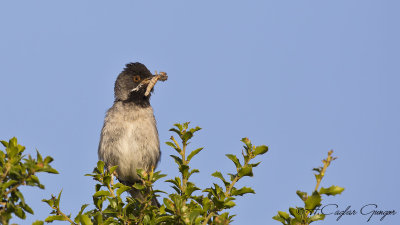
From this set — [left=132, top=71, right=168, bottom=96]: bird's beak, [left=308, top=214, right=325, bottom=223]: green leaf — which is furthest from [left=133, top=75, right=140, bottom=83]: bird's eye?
[left=308, top=214, right=325, bottom=223]: green leaf

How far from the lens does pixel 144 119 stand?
9203mm

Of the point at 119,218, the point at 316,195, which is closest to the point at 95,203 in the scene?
the point at 119,218

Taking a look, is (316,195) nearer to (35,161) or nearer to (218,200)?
(218,200)

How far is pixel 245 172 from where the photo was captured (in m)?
4.74

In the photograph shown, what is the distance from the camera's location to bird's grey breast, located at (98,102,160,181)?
8977 mm

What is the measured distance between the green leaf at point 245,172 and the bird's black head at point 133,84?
5039 mm

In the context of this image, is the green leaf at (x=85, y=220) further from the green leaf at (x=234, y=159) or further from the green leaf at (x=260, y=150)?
the green leaf at (x=260, y=150)

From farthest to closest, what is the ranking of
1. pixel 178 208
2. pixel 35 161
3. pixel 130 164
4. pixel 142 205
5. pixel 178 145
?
pixel 130 164 < pixel 178 145 < pixel 142 205 < pixel 178 208 < pixel 35 161

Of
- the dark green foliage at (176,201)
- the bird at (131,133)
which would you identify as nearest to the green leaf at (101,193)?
the dark green foliage at (176,201)

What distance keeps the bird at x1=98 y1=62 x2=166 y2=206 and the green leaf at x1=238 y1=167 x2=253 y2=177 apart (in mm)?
4200

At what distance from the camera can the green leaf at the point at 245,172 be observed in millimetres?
4727

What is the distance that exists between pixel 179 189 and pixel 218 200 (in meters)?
0.69

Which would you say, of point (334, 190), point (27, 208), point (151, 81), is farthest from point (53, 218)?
point (151, 81)

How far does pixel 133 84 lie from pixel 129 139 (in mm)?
1308
